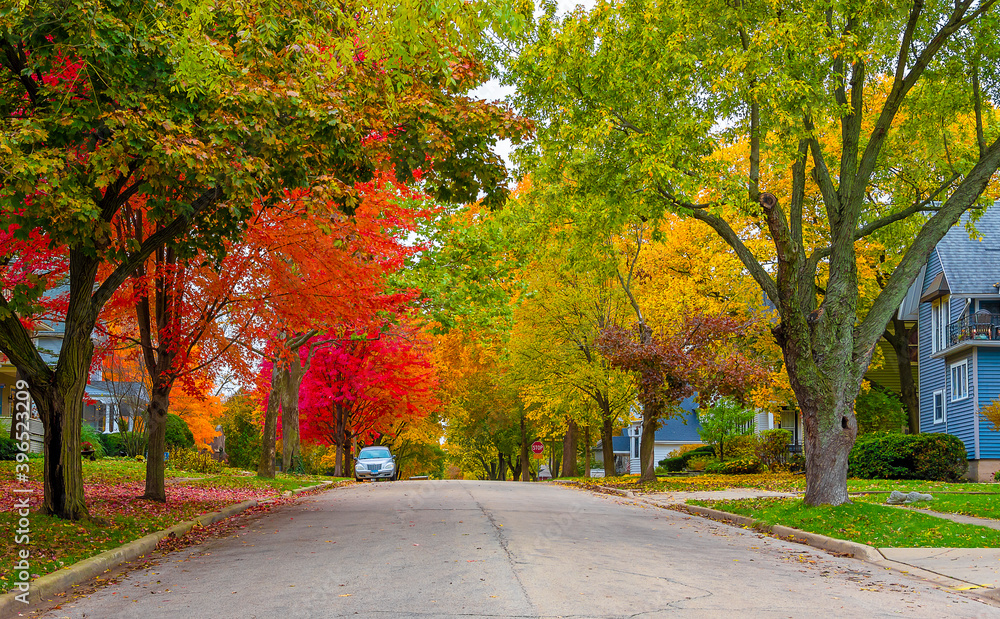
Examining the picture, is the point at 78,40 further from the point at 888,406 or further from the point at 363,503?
the point at 888,406

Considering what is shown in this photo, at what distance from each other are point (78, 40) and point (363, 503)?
12071mm

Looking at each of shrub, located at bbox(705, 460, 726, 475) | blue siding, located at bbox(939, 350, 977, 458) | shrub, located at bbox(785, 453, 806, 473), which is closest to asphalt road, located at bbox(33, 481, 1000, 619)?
shrub, located at bbox(785, 453, 806, 473)

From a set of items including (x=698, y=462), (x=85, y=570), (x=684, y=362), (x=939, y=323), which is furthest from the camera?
(x=698, y=462)

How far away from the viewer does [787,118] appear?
1344 centimetres

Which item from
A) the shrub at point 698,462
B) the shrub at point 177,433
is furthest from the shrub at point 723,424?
the shrub at point 177,433

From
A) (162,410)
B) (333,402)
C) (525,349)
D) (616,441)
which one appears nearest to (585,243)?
(162,410)

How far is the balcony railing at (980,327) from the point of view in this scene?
3166 centimetres

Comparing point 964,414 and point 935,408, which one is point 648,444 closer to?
point 964,414

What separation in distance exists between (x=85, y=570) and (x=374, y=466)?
86.9ft

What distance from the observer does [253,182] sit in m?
9.37

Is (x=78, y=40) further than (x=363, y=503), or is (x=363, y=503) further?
(x=363, y=503)

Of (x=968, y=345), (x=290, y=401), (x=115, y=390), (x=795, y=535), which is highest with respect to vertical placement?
(x=968, y=345)

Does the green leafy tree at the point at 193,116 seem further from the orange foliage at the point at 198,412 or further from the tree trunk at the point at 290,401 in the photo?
the orange foliage at the point at 198,412

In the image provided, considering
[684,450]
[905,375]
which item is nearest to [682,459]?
[684,450]
